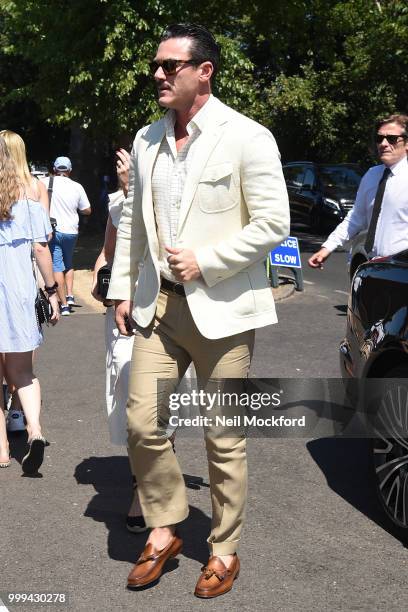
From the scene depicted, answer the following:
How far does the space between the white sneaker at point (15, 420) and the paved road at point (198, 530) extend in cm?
18

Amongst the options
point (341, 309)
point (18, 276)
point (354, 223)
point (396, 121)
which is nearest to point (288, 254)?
point (341, 309)

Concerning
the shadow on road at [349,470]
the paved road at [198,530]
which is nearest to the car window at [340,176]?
the paved road at [198,530]

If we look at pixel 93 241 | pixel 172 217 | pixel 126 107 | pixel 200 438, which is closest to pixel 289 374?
pixel 200 438

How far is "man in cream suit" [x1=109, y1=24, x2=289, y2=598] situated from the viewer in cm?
391

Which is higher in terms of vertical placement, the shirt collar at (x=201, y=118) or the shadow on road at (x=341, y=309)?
the shirt collar at (x=201, y=118)

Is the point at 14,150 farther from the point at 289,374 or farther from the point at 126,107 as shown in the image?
the point at 126,107

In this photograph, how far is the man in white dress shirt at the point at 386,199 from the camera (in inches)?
260

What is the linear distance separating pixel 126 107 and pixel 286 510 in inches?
484

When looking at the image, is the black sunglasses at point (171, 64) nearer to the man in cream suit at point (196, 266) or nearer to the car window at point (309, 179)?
the man in cream suit at point (196, 266)

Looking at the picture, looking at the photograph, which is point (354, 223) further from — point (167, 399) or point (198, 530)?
point (167, 399)

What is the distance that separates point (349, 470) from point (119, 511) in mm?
1427

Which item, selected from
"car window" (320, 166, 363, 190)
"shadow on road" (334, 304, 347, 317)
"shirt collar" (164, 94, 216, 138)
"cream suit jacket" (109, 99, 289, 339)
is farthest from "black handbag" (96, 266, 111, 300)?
"car window" (320, 166, 363, 190)

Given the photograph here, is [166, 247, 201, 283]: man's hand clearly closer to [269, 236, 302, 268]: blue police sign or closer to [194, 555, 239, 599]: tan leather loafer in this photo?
[194, 555, 239, 599]: tan leather loafer

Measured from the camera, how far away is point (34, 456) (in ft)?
18.3
